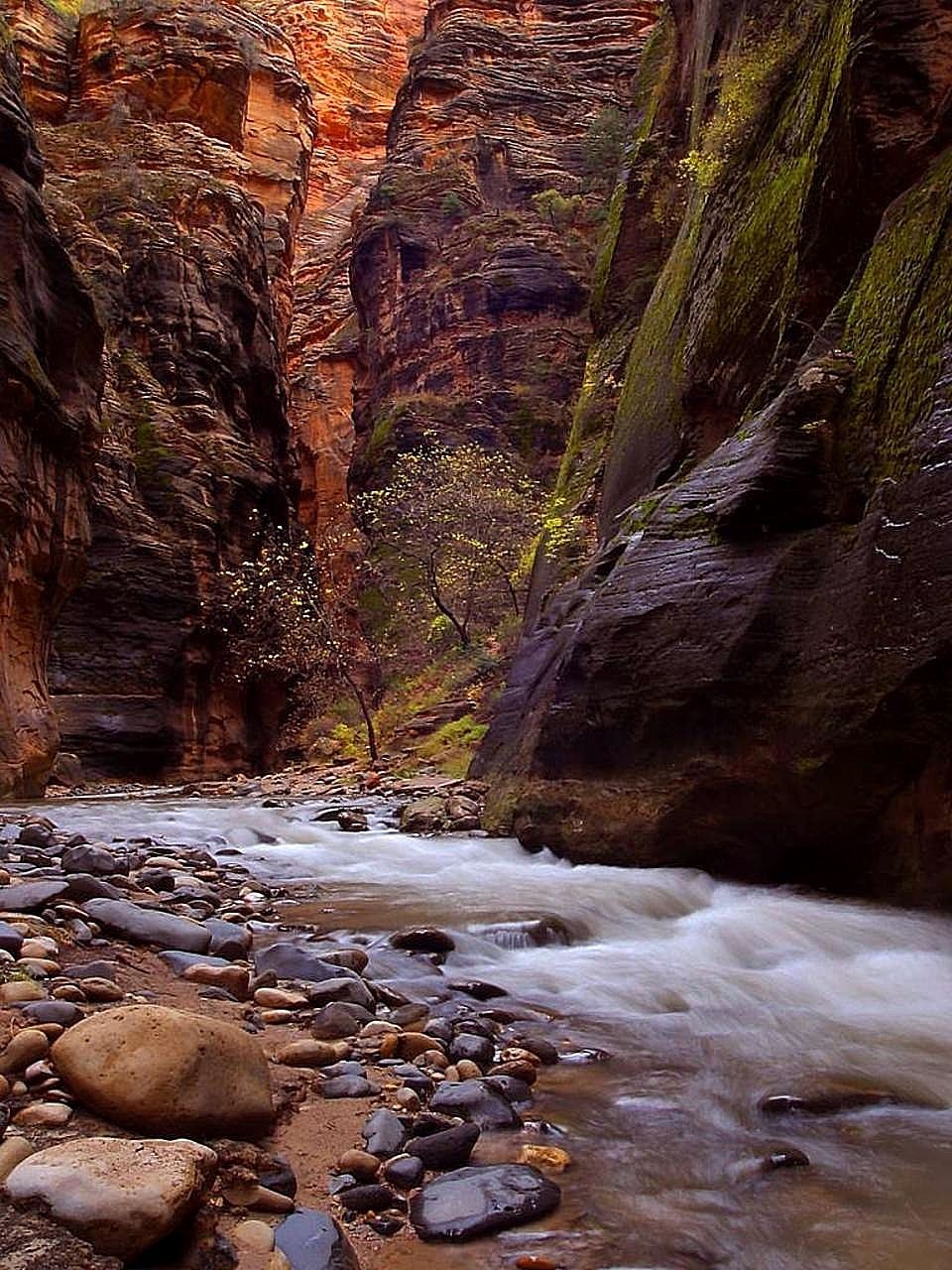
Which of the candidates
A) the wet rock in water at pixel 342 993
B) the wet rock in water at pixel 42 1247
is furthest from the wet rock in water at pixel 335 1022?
the wet rock in water at pixel 42 1247

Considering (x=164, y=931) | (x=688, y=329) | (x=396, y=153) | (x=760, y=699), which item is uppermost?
(x=396, y=153)

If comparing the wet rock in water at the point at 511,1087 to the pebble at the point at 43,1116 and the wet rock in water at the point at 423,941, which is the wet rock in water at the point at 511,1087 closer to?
the pebble at the point at 43,1116

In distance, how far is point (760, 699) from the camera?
24.4 ft

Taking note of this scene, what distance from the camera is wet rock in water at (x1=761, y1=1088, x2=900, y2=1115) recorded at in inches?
138

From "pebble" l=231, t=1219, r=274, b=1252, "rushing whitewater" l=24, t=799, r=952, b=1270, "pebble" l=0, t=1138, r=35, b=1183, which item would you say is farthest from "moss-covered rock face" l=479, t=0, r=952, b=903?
"pebble" l=0, t=1138, r=35, b=1183

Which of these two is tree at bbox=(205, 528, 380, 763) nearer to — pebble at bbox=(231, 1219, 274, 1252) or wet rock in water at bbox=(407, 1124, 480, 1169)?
wet rock in water at bbox=(407, 1124, 480, 1169)

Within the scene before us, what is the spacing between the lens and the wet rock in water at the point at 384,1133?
2893 millimetres

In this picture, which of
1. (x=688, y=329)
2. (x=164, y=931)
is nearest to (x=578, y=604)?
(x=688, y=329)

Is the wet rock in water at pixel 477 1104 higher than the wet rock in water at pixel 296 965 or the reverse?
higher

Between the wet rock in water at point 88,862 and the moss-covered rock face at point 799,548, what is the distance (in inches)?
174

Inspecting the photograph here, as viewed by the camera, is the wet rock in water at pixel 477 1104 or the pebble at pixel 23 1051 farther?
the wet rock in water at pixel 477 1104

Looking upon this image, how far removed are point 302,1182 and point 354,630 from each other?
32.7m

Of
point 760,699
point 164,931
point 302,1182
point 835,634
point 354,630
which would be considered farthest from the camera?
point 354,630

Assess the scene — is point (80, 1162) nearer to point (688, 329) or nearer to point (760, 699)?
point (760, 699)
